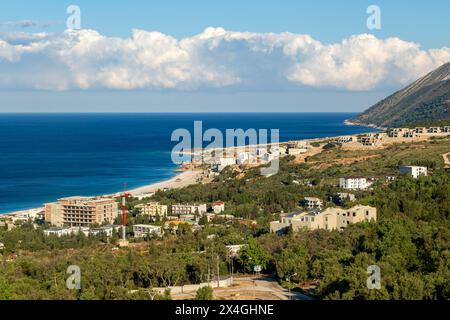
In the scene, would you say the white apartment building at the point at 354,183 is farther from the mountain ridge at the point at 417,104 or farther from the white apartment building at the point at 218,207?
the mountain ridge at the point at 417,104

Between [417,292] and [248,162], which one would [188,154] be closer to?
[248,162]

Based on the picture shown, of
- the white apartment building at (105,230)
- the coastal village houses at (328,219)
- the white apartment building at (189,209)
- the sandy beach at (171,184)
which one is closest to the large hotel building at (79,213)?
the sandy beach at (171,184)

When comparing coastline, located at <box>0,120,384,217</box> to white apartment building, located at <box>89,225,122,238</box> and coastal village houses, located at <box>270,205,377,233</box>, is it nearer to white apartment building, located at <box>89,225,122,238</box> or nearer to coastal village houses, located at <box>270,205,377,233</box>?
white apartment building, located at <box>89,225,122,238</box>

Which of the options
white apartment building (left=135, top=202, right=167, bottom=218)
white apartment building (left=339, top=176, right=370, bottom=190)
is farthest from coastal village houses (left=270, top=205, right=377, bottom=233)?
white apartment building (left=339, top=176, right=370, bottom=190)

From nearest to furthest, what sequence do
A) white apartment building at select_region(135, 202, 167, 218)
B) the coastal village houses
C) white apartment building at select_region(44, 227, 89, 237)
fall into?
the coastal village houses → white apartment building at select_region(44, 227, 89, 237) → white apartment building at select_region(135, 202, 167, 218)
